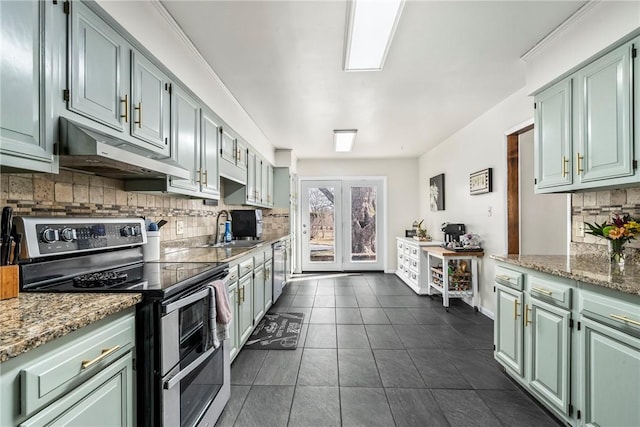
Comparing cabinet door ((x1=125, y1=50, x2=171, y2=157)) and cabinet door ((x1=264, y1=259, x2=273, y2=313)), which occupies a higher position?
cabinet door ((x1=125, y1=50, x2=171, y2=157))

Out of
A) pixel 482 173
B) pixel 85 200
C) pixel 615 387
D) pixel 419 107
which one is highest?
pixel 419 107

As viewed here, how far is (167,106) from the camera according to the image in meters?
1.95

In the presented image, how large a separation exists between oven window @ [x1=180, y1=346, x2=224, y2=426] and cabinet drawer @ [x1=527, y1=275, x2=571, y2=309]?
197 centimetres

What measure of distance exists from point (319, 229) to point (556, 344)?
16.1 feet

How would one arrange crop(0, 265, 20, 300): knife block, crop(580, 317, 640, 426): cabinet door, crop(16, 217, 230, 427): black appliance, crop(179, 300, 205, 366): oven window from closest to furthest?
crop(0, 265, 20, 300): knife block
crop(16, 217, 230, 427): black appliance
crop(580, 317, 640, 426): cabinet door
crop(179, 300, 205, 366): oven window

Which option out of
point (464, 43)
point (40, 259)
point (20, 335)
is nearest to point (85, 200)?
point (40, 259)

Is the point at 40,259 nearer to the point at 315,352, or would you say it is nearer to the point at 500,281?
the point at 315,352

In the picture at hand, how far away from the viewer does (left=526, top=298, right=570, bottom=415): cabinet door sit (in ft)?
5.21

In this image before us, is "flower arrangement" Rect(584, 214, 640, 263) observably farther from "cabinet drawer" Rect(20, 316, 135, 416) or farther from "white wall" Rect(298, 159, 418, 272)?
"white wall" Rect(298, 159, 418, 272)

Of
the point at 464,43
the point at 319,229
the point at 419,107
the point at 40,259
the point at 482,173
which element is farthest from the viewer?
the point at 319,229

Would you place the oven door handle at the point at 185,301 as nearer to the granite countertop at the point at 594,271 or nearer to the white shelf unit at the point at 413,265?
the granite countertop at the point at 594,271

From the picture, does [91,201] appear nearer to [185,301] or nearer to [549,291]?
[185,301]

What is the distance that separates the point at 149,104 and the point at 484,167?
3.64 m

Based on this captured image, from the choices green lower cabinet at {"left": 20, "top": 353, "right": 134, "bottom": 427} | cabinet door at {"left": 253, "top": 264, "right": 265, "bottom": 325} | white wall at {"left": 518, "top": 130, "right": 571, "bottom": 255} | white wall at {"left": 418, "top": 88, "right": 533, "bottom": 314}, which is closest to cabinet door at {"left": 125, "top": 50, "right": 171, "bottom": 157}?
green lower cabinet at {"left": 20, "top": 353, "right": 134, "bottom": 427}
